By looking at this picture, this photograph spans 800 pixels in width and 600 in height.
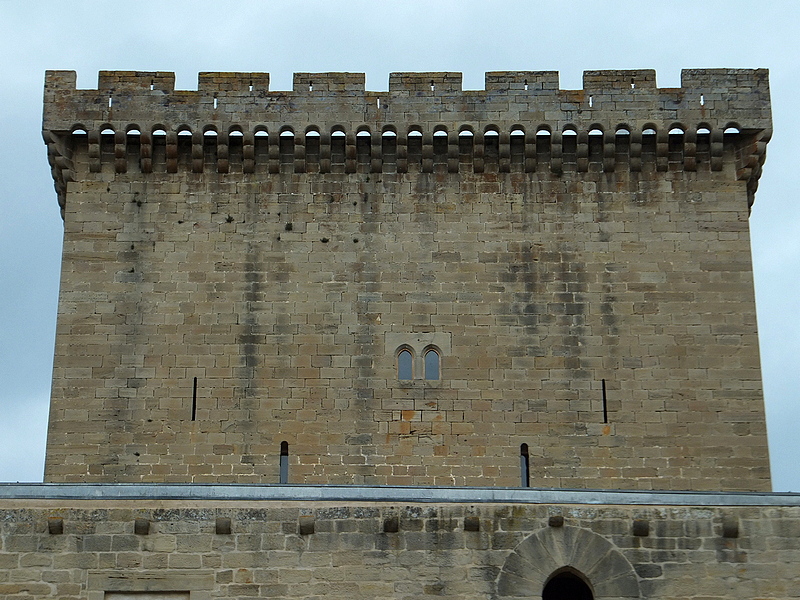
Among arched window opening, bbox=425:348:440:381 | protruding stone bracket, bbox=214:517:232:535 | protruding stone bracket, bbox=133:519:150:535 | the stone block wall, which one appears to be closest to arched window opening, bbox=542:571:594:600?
the stone block wall

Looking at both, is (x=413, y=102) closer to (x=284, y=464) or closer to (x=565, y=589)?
(x=284, y=464)

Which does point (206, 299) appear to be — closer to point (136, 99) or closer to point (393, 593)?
point (136, 99)

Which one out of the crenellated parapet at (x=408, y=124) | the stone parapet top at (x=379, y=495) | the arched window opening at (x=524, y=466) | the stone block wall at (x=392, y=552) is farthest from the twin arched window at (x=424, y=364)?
the stone block wall at (x=392, y=552)

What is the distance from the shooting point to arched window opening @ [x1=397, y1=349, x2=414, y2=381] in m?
25.8

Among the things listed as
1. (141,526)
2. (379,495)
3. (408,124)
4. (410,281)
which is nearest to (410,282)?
(410,281)

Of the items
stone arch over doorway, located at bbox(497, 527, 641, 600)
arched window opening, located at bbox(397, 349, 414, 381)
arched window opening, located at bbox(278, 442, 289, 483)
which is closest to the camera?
stone arch over doorway, located at bbox(497, 527, 641, 600)

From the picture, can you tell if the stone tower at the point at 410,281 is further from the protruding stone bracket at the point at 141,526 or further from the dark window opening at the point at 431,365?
the protruding stone bracket at the point at 141,526

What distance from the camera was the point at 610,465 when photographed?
25.2 metres

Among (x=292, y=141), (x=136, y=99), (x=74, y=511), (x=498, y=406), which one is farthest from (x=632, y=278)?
(x=74, y=511)

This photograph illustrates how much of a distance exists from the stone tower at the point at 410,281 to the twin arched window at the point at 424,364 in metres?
0.04

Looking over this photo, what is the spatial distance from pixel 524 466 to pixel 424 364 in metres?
2.35

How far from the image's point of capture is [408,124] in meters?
27.4

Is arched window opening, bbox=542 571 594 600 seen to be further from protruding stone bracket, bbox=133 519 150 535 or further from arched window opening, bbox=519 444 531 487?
arched window opening, bbox=519 444 531 487

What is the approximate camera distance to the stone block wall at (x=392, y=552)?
1762 centimetres
